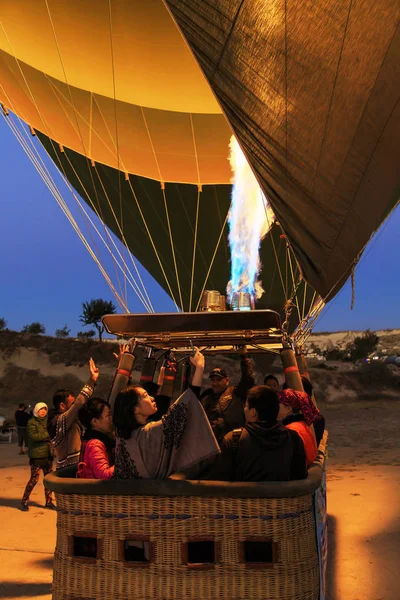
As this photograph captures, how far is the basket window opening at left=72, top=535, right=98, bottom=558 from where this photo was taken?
126 inches

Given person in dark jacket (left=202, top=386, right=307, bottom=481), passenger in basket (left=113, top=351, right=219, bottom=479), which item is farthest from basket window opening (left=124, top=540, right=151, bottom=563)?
person in dark jacket (left=202, top=386, right=307, bottom=481)

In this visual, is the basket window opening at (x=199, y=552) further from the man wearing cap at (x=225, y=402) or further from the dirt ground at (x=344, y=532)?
the dirt ground at (x=344, y=532)

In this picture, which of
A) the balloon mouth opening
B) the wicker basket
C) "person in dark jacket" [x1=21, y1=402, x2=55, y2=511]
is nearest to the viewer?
the wicker basket

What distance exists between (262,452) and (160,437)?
0.54 meters


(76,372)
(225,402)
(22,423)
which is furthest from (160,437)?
(76,372)

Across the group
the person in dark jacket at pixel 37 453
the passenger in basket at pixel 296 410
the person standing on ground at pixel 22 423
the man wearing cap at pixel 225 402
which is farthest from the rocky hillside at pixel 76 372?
the passenger in basket at pixel 296 410

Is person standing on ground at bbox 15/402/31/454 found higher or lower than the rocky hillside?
lower

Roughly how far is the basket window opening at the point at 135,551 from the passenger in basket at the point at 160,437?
321 mm

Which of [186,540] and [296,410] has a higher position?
[296,410]

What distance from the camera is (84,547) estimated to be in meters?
3.21

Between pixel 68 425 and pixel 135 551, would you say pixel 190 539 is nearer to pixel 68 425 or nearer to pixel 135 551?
pixel 135 551

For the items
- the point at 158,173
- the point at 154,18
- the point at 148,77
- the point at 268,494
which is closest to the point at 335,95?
the point at 268,494

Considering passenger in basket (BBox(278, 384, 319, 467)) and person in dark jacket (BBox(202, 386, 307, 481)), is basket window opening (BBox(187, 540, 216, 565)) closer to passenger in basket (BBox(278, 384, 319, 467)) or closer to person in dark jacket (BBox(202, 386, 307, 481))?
person in dark jacket (BBox(202, 386, 307, 481))

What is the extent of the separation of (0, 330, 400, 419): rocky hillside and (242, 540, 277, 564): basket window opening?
2520 cm
